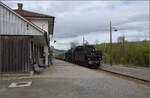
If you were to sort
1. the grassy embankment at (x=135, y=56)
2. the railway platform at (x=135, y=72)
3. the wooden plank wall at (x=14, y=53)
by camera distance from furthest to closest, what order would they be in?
the grassy embankment at (x=135, y=56) < the railway platform at (x=135, y=72) < the wooden plank wall at (x=14, y=53)

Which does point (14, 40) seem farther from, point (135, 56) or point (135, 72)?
point (135, 56)

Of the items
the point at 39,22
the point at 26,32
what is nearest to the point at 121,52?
the point at 39,22

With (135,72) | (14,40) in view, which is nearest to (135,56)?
(135,72)

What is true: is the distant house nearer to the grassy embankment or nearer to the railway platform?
the railway platform

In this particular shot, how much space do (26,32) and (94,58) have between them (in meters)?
11.4

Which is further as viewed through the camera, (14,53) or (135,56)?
(135,56)

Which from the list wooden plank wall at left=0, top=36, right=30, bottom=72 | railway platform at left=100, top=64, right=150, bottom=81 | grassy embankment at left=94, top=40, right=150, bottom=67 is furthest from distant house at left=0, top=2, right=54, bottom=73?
grassy embankment at left=94, top=40, right=150, bottom=67

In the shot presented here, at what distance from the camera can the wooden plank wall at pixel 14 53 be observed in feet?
37.5

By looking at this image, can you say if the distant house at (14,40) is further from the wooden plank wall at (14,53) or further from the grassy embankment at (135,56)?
the grassy embankment at (135,56)

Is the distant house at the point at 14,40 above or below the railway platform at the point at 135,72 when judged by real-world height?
A: above

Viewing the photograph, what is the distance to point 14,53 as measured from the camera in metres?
11.6

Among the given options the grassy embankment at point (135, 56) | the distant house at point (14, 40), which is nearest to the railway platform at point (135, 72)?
the distant house at point (14, 40)

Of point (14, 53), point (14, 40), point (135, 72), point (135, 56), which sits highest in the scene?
point (14, 40)

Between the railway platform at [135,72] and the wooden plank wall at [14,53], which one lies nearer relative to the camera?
the wooden plank wall at [14,53]
